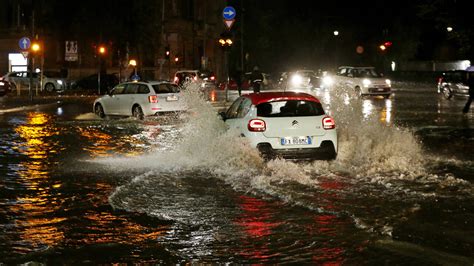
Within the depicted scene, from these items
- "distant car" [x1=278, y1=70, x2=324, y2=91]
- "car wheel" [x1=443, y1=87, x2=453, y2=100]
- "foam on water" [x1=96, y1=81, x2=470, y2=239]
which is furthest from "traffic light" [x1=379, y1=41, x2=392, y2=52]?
"foam on water" [x1=96, y1=81, x2=470, y2=239]

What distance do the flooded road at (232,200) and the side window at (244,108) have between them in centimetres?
→ 42

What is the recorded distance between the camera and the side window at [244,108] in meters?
14.0

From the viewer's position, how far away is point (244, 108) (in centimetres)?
1429

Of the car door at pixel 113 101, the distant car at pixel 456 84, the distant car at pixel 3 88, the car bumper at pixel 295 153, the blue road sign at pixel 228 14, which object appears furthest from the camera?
the distant car at pixel 3 88

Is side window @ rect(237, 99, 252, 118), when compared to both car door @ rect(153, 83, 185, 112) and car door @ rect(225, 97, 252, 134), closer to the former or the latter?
car door @ rect(225, 97, 252, 134)

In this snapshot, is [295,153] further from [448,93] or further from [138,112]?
[448,93]

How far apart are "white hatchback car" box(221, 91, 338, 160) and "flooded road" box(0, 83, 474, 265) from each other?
11.7 inches

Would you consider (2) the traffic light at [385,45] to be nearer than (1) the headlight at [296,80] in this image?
Yes

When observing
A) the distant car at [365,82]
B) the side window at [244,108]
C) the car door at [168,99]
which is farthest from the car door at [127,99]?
the distant car at [365,82]

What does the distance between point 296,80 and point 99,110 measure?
25.3m

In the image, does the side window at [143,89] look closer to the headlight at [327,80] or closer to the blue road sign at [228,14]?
the blue road sign at [228,14]

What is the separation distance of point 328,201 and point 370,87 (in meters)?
33.1

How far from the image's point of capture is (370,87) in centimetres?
4275

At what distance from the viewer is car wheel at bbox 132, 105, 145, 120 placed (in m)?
26.7
